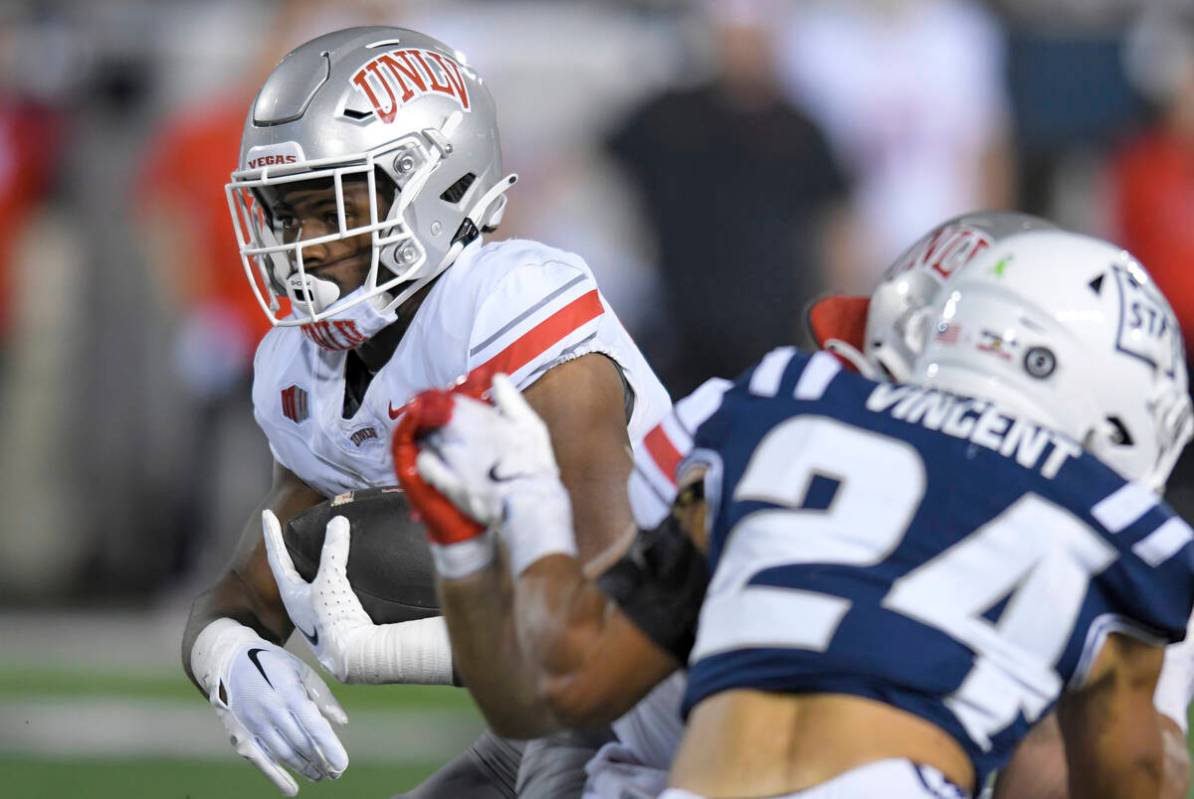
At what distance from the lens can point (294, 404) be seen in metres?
3.62

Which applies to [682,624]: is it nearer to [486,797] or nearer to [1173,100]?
[486,797]

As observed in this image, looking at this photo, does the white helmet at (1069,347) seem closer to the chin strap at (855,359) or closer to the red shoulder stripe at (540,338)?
the chin strap at (855,359)

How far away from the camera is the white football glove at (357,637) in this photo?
3.03m

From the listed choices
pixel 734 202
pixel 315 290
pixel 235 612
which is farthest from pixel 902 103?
pixel 235 612

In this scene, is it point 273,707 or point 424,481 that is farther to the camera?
point 273,707

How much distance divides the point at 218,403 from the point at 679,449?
5.32 m

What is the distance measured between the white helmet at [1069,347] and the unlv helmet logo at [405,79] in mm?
1175

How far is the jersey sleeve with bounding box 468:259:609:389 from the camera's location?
3238mm

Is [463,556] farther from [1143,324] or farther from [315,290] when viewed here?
[315,290]

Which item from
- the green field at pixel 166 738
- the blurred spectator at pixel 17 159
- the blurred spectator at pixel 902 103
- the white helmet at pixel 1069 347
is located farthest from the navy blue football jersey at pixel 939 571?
the blurred spectator at pixel 17 159

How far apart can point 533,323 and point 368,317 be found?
1.10 ft

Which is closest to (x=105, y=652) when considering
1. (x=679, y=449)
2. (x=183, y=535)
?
(x=183, y=535)

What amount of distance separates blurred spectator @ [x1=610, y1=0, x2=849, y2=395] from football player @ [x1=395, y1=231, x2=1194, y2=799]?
4.88m

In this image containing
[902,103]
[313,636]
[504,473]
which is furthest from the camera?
[902,103]
